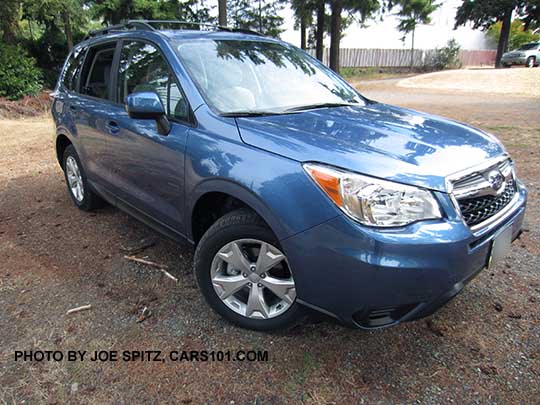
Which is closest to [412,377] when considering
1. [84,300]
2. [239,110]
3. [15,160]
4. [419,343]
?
[419,343]

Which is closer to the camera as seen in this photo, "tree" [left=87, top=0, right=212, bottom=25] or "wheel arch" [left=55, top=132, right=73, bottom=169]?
"wheel arch" [left=55, top=132, right=73, bottom=169]

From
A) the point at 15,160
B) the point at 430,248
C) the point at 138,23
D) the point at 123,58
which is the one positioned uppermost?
the point at 138,23

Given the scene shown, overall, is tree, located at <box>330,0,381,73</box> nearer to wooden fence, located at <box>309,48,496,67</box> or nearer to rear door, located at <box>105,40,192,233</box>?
wooden fence, located at <box>309,48,496,67</box>

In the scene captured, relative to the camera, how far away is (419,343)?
93.4 inches

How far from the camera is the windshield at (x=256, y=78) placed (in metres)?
2.70

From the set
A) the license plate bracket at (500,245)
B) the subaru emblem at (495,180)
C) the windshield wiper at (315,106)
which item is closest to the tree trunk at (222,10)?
the windshield wiper at (315,106)

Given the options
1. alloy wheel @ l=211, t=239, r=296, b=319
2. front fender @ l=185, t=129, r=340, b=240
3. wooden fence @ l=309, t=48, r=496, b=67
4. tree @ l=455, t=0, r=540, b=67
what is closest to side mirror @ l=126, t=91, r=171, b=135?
front fender @ l=185, t=129, r=340, b=240

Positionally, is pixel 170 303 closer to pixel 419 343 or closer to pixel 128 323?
pixel 128 323

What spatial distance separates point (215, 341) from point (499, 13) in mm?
37098

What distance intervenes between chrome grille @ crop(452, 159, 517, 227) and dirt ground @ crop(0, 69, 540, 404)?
2.52ft

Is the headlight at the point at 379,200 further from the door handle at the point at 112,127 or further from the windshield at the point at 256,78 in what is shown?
the door handle at the point at 112,127

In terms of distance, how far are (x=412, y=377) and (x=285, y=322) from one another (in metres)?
0.70

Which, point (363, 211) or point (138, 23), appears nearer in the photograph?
point (363, 211)

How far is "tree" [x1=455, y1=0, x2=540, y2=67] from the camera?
30562 mm
